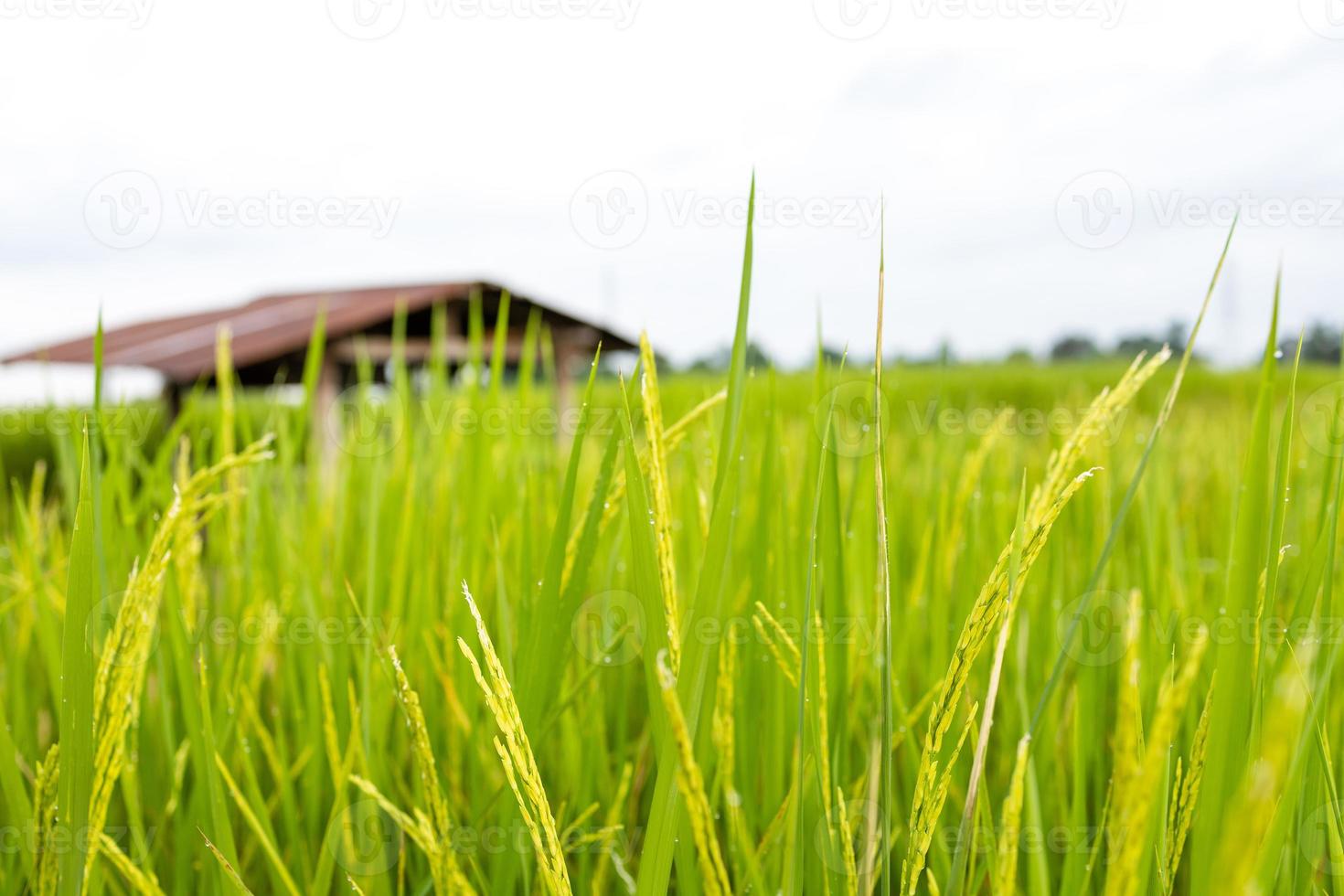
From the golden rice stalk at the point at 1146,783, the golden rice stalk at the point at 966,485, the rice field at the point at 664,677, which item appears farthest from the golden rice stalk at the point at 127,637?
the golden rice stalk at the point at 966,485

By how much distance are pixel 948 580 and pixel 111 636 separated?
3.35 feet

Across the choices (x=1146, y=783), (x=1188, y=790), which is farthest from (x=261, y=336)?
(x=1146, y=783)

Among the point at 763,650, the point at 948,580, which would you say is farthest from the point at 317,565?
the point at 948,580

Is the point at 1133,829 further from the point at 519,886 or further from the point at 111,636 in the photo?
the point at 519,886

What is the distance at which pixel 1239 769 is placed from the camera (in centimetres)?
54

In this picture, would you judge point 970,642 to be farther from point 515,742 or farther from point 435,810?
point 435,810

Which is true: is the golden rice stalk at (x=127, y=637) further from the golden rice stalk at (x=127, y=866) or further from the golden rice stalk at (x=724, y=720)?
the golden rice stalk at (x=724, y=720)

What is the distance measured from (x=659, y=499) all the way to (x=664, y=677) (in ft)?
0.44

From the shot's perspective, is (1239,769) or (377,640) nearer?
(1239,769)

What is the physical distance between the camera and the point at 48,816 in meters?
0.63

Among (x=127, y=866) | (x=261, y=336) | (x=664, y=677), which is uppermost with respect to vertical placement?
(x=261, y=336)

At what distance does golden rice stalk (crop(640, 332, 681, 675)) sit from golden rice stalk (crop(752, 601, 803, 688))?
0.16 m

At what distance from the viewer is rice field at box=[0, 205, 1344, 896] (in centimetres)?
48

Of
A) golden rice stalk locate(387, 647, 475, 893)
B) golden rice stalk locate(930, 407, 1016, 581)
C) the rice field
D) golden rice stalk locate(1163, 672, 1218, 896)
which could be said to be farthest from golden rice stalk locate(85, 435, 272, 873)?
golden rice stalk locate(930, 407, 1016, 581)
